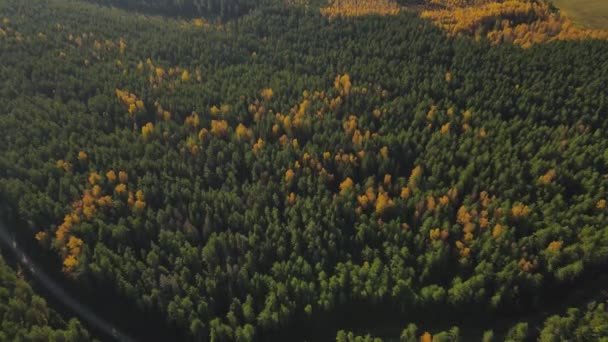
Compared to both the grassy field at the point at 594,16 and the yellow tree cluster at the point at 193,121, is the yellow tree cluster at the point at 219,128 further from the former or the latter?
the grassy field at the point at 594,16

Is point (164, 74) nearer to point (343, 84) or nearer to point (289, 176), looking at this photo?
point (343, 84)

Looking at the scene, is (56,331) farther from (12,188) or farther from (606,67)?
(606,67)

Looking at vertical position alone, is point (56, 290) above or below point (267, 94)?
below

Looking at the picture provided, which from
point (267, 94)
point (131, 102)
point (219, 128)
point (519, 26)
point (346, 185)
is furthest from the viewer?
point (519, 26)

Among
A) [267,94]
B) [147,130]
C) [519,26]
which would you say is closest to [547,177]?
[267,94]

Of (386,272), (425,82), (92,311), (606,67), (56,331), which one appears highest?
(606,67)

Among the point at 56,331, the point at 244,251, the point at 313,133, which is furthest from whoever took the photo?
the point at 313,133

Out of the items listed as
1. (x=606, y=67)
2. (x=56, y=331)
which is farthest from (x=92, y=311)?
(x=606, y=67)
